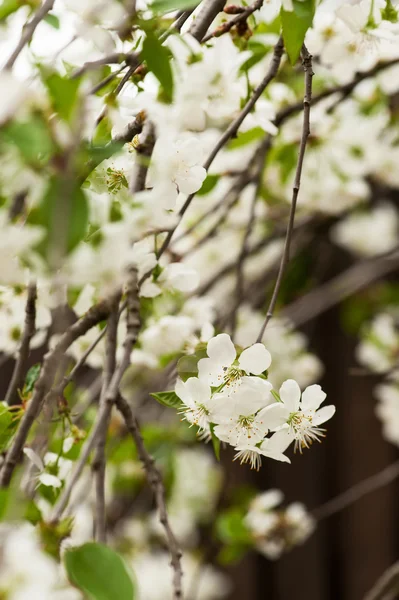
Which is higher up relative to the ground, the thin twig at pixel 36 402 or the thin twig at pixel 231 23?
the thin twig at pixel 231 23

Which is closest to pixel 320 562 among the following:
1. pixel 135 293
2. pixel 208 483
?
pixel 208 483

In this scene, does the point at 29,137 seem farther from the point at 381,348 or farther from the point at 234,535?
the point at 381,348

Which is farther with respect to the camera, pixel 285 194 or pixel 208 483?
pixel 208 483

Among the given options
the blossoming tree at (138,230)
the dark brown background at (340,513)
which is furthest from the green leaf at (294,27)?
the dark brown background at (340,513)

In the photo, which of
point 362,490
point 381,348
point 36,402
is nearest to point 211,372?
point 36,402

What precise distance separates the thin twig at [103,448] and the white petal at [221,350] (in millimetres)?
86

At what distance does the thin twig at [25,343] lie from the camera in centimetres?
53

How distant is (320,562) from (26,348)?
1271 mm

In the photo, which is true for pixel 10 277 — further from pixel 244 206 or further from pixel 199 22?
pixel 244 206

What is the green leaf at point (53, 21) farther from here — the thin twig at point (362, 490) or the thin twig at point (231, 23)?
the thin twig at point (362, 490)

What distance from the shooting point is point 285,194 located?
4.01 ft

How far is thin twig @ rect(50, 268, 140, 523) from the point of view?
44 centimetres

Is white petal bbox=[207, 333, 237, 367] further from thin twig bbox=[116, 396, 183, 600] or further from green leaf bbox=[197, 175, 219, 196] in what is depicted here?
green leaf bbox=[197, 175, 219, 196]

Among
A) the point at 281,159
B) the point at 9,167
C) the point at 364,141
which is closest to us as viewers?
the point at 9,167
